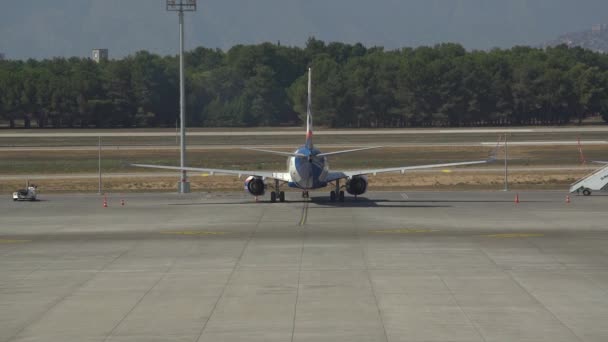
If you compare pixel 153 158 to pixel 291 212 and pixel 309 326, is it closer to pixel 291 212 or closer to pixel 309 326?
pixel 291 212

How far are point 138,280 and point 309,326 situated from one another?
944 centimetres

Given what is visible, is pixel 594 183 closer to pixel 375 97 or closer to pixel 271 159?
pixel 271 159

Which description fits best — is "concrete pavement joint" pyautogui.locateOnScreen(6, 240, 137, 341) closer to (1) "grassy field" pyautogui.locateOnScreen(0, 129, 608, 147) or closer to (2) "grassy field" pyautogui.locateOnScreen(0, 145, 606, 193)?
(2) "grassy field" pyautogui.locateOnScreen(0, 145, 606, 193)

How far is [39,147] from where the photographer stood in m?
120

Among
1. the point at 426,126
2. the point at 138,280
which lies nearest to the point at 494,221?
the point at 138,280

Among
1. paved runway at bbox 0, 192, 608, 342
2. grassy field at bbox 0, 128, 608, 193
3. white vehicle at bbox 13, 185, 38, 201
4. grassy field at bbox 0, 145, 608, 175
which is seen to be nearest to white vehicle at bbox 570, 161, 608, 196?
grassy field at bbox 0, 128, 608, 193

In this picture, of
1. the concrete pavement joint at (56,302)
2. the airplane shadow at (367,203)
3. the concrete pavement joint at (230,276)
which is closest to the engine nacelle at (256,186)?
the airplane shadow at (367,203)

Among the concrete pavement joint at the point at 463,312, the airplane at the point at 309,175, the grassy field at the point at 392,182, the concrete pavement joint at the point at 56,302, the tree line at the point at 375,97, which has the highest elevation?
the tree line at the point at 375,97

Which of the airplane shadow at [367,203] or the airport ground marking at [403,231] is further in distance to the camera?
the airplane shadow at [367,203]

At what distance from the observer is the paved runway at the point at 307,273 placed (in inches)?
990

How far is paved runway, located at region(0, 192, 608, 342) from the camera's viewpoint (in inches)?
990

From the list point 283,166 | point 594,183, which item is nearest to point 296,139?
point 283,166

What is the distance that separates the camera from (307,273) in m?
33.8

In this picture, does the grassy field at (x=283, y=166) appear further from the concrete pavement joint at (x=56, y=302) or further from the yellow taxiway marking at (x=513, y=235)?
the concrete pavement joint at (x=56, y=302)
